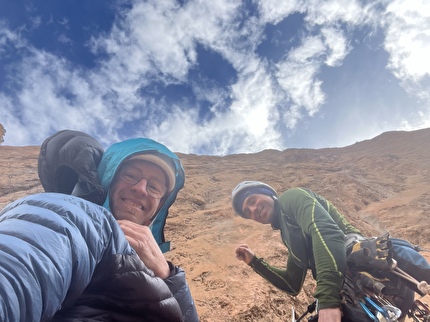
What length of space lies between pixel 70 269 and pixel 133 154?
150 cm

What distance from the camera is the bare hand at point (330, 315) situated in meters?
2.28

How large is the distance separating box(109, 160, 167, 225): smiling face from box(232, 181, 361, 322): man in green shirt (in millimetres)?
1471

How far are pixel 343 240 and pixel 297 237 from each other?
66cm

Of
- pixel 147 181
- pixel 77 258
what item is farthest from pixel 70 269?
pixel 147 181

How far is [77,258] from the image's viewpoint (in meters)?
1.09

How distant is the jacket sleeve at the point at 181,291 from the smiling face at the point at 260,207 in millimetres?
2052

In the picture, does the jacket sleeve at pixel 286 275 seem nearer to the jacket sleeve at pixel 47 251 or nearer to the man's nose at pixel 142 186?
the man's nose at pixel 142 186

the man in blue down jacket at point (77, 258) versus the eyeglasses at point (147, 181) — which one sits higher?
the eyeglasses at point (147, 181)

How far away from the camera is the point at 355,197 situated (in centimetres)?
1534

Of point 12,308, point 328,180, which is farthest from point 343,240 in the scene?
point 328,180

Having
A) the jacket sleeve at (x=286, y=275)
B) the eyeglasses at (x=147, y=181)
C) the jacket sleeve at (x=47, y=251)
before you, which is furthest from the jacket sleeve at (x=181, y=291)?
the jacket sleeve at (x=286, y=275)

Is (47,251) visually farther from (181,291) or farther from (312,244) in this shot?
(312,244)

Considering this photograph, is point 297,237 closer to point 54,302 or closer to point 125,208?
point 125,208

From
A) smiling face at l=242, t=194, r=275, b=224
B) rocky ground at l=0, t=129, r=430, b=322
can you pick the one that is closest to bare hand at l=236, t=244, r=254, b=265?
smiling face at l=242, t=194, r=275, b=224
